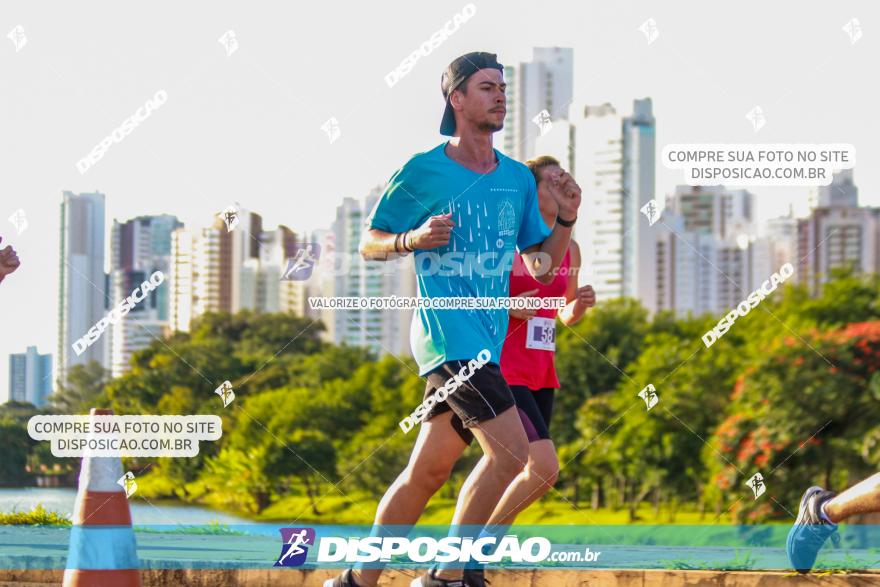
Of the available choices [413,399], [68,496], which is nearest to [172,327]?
[413,399]

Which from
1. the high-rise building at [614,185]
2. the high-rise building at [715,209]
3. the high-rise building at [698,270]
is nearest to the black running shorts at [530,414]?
the high-rise building at [614,185]

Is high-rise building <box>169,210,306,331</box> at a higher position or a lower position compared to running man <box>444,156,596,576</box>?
higher

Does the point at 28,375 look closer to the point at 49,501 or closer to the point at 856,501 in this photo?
the point at 49,501

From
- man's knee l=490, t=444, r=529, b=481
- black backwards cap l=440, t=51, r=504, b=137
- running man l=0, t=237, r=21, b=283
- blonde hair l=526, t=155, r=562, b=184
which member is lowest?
man's knee l=490, t=444, r=529, b=481

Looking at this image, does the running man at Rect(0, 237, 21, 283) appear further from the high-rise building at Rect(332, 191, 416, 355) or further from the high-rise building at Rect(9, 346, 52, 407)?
the high-rise building at Rect(9, 346, 52, 407)

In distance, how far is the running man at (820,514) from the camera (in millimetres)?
6086

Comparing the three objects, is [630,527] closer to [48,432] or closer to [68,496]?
[68,496]

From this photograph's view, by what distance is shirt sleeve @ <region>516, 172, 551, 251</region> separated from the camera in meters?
5.82

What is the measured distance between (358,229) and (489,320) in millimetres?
8343

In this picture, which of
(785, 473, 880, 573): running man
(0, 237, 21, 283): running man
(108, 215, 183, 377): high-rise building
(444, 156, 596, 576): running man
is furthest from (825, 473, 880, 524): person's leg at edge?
(108, 215, 183, 377): high-rise building

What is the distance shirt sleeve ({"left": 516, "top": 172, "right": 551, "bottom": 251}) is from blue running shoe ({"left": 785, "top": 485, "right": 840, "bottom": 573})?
1.53 metres

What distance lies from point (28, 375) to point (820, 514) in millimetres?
5265

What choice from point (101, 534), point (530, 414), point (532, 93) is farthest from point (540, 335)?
point (532, 93)

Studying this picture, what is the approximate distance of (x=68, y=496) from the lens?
9.72 metres
